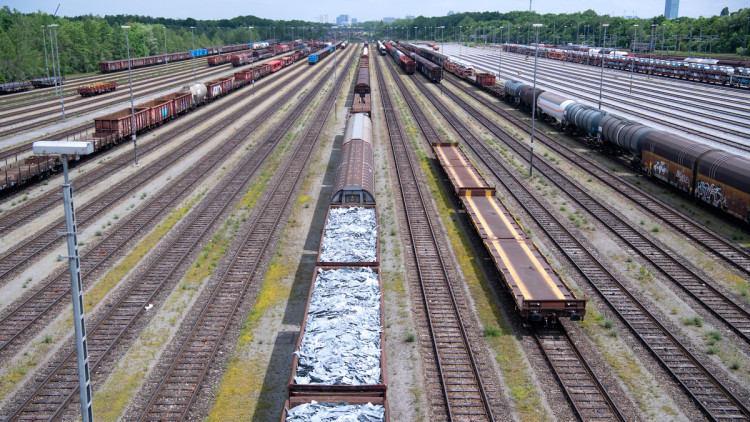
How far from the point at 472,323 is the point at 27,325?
15.2 m

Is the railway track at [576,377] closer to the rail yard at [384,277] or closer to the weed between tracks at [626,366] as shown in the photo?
the rail yard at [384,277]

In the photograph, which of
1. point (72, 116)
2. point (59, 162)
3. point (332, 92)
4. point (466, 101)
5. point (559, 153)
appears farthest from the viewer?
point (332, 92)

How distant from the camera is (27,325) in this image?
62.4ft

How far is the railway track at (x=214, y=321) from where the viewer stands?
594 inches

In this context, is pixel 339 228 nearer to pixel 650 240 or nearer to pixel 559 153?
pixel 650 240

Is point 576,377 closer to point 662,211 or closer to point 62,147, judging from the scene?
point 62,147

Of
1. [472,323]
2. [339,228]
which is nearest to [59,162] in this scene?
[339,228]

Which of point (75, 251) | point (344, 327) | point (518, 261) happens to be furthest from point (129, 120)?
point (75, 251)

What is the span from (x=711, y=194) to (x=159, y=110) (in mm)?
47828

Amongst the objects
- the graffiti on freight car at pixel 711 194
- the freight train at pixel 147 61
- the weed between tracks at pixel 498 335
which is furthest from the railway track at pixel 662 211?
the freight train at pixel 147 61

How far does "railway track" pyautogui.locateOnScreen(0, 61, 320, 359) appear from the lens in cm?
1881

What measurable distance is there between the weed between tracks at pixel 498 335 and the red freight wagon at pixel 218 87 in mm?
50959

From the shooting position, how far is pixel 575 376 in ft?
53.3

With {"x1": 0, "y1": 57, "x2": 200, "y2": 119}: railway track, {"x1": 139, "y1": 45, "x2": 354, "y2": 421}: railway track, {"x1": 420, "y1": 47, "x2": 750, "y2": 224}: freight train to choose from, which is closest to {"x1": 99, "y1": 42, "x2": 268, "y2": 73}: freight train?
{"x1": 0, "y1": 57, "x2": 200, "y2": 119}: railway track
